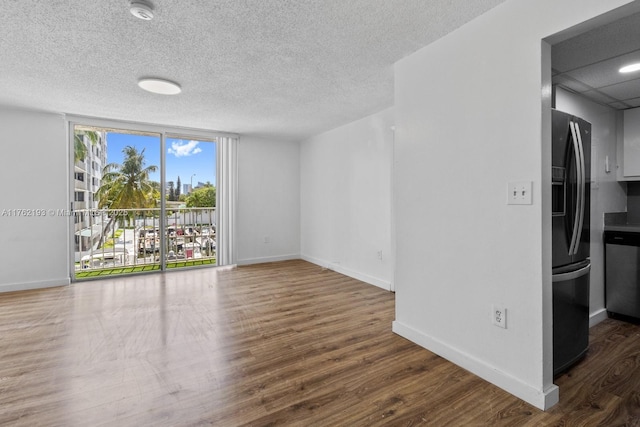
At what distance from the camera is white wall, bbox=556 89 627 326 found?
281 cm

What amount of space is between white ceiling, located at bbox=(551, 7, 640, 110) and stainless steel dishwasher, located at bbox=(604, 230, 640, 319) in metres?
1.32

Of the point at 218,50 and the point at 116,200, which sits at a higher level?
the point at 218,50

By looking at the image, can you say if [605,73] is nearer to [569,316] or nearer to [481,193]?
[481,193]

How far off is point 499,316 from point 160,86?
11.6 feet

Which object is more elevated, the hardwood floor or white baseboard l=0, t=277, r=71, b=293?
white baseboard l=0, t=277, r=71, b=293

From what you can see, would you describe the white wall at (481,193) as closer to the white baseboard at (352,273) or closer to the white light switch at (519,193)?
the white light switch at (519,193)

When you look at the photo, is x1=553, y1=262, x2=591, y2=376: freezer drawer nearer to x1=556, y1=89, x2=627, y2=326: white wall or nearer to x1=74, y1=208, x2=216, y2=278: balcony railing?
x1=556, y1=89, x2=627, y2=326: white wall

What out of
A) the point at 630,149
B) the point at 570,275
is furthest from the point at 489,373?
the point at 630,149

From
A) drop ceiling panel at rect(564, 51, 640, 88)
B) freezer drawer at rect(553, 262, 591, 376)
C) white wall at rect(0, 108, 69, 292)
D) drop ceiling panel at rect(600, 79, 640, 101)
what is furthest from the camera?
white wall at rect(0, 108, 69, 292)

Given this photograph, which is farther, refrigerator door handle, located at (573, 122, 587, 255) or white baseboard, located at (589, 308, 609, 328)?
white baseboard, located at (589, 308, 609, 328)

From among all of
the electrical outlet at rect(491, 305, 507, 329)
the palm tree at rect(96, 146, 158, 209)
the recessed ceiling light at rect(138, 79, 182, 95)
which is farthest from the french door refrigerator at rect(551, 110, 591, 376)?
the palm tree at rect(96, 146, 158, 209)

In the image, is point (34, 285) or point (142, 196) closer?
point (34, 285)

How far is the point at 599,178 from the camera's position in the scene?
296 centimetres

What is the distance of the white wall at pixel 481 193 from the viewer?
5.45 feet
